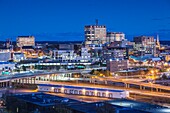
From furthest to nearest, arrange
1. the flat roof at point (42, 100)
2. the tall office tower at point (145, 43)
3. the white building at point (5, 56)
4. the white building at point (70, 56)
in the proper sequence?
the tall office tower at point (145, 43) < the white building at point (5, 56) < the white building at point (70, 56) < the flat roof at point (42, 100)

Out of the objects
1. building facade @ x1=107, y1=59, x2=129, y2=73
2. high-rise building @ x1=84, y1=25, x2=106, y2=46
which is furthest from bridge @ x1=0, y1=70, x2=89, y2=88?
high-rise building @ x1=84, y1=25, x2=106, y2=46

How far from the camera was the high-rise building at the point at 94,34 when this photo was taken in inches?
2346

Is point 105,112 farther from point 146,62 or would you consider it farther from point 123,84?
point 146,62

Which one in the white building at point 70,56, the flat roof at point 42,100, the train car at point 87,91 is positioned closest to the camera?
the flat roof at point 42,100

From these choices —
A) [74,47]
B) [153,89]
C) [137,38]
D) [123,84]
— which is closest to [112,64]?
[123,84]

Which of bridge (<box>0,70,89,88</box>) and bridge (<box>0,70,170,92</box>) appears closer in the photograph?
bridge (<box>0,70,170,92</box>)

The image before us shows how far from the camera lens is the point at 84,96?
17297 mm

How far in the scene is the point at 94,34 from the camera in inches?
2392

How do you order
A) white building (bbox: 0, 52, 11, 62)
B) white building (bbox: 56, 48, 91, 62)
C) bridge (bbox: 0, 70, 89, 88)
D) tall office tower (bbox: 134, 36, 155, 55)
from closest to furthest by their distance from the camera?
bridge (bbox: 0, 70, 89, 88)
white building (bbox: 56, 48, 91, 62)
white building (bbox: 0, 52, 11, 62)
tall office tower (bbox: 134, 36, 155, 55)

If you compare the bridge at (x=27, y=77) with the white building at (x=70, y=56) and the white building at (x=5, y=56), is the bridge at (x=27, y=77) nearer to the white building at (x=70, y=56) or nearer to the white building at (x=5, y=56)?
the white building at (x=70, y=56)

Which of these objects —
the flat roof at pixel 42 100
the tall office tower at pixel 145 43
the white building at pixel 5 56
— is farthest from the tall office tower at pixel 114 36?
the flat roof at pixel 42 100

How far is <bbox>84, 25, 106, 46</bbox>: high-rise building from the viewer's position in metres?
59.6

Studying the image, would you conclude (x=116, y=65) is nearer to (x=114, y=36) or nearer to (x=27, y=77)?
(x=27, y=77)

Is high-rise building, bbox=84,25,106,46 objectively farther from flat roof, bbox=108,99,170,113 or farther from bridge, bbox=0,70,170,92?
flat roof, bbox=108,99,170,113
